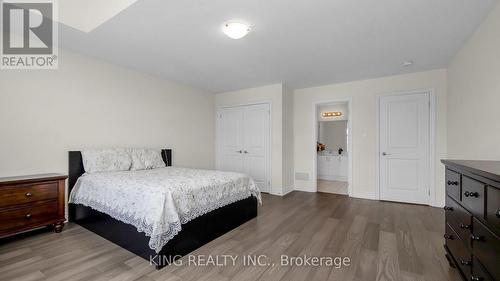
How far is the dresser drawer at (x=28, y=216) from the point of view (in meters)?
2.32

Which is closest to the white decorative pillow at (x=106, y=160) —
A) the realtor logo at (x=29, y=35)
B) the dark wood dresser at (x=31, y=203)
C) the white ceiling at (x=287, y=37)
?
the dark wood dresser at (x=31, y=203)

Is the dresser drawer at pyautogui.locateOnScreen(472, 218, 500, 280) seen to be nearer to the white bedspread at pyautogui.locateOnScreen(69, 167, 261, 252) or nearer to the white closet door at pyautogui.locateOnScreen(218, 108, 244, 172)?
the white bedspread at pyautogui.locateOnScreen(69, 167, 261, 252)

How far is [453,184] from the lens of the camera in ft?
5.97

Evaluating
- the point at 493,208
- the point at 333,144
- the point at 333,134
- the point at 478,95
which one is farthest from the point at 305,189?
the point at 493,208

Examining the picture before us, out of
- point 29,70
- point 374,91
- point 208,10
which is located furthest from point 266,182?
point 29,70

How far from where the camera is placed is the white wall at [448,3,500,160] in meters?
2.10

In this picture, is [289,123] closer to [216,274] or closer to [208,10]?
[208,10]

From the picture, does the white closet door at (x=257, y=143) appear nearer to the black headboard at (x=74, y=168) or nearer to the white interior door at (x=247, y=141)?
the white interior door at (x=247, y=141)

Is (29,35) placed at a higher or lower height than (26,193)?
higher

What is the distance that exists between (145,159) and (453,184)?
3.89 metres

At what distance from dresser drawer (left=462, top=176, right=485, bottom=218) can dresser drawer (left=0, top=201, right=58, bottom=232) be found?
399 cm

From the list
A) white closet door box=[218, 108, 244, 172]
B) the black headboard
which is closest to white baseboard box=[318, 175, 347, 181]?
white closet door box=[218, 108, 244, 172]

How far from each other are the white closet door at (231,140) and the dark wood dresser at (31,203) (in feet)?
10.8

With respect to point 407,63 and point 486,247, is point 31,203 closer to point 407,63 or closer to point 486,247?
point 486,247
